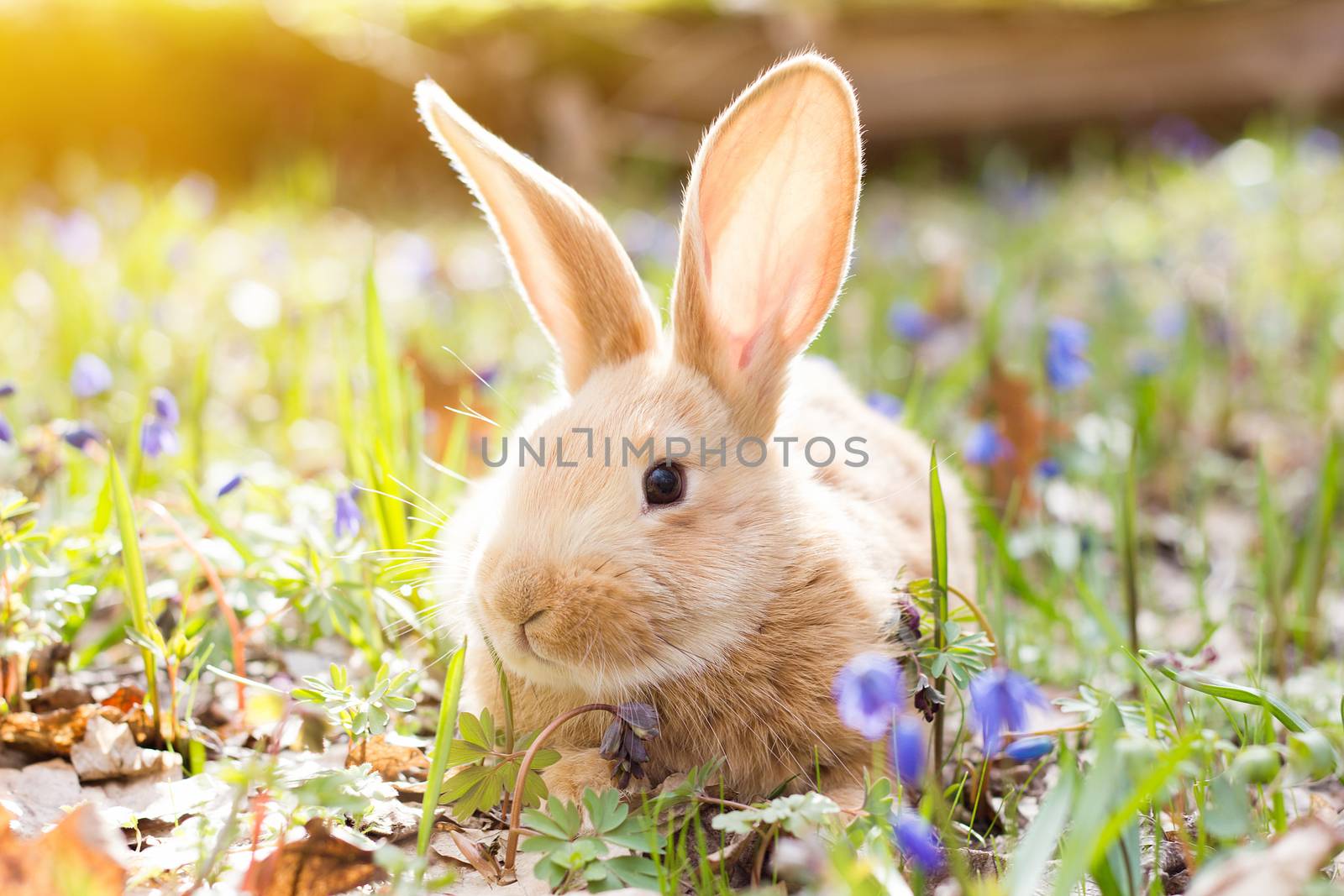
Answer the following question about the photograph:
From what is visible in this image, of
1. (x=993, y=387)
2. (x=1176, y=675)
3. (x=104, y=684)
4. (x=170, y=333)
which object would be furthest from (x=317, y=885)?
(x=170, y=333)

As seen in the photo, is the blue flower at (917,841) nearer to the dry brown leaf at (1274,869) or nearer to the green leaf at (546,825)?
the dry brown leaf at (1274,869)

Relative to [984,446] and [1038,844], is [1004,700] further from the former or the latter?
[984,446]

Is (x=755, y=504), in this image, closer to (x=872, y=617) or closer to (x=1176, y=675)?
(x=872, y=617)

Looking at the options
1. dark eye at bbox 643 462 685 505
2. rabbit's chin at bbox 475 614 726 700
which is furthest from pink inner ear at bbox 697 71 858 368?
rabbit's chin at bbox 475 614 726 700

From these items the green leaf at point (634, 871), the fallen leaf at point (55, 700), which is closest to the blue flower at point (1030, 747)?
Answer: the green leaf at point (634, 871)

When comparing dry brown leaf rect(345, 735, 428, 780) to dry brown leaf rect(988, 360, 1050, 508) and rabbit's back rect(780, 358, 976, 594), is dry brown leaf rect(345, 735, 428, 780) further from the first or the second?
dry brown leaf rect(988, 360, 1050, 508)

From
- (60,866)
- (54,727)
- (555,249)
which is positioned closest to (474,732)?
(60,866)
